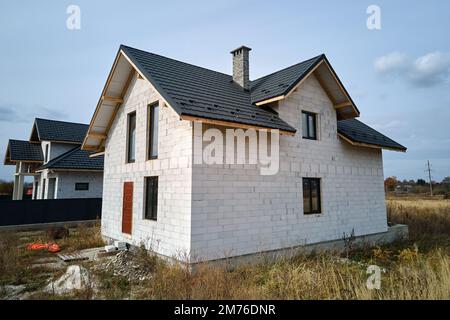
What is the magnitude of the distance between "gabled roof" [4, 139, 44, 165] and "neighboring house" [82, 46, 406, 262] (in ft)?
45.1

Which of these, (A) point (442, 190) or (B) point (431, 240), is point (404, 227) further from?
(A) point (442, 190)

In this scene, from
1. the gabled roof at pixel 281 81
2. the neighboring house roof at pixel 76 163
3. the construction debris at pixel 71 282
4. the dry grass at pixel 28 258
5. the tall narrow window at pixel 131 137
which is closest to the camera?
the construction debris at pixel 71 282

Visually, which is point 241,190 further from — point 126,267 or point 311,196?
point 126,267

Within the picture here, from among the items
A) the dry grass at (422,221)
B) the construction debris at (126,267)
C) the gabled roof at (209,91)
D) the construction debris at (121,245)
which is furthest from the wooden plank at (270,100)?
the dry grass at (422,221)

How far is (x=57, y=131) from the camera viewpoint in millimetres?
22328

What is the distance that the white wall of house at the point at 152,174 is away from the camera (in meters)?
7.22

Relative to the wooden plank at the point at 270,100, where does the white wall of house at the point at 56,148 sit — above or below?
above

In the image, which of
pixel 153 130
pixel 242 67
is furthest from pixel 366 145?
pixel 153 130

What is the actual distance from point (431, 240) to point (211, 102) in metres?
10.8

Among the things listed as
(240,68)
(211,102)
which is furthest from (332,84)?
(211,102)

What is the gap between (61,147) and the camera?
861 inches

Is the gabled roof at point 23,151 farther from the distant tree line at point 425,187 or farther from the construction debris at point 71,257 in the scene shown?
the distant tree line at point 425,187

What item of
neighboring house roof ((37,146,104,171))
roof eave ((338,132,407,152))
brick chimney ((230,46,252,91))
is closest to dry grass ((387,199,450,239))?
roof eave ((338,132,407,152))

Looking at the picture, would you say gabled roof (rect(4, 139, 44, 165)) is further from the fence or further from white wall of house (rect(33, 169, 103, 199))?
the fence
